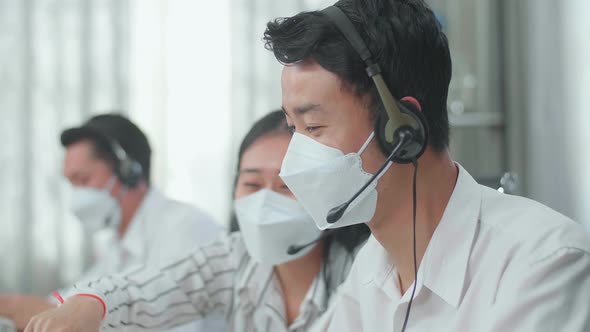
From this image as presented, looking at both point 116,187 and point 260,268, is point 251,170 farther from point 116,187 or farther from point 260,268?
point 116,187

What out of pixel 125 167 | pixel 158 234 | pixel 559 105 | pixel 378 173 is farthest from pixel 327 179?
pixel 559 105

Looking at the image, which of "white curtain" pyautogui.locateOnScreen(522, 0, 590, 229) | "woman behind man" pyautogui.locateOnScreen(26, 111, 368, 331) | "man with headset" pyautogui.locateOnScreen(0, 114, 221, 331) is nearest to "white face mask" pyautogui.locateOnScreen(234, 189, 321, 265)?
"woman behind man" pyautogui.locateOnScreen(26, 111, 368, 331)

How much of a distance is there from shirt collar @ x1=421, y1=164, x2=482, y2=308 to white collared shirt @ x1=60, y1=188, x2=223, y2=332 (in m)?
1.03

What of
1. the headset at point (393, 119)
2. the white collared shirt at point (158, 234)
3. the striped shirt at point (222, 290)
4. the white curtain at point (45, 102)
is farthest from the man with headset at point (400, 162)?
the white curtain at point (45, 102)

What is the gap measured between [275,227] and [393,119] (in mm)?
545

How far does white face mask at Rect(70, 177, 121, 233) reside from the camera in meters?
2.30

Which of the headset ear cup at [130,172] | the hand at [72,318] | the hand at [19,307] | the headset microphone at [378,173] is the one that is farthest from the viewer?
the headset ear cup at [130,172]

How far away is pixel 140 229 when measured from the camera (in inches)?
86.4

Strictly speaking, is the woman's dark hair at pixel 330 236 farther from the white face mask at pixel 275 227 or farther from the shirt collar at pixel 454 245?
the shirt collar at pixel 454 245

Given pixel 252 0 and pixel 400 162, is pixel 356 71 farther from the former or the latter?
pixel 252 0

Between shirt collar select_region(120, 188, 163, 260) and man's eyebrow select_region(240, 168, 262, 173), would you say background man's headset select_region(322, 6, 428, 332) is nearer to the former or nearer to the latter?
man's eyebrow select_region(240, 168, 262, 173)

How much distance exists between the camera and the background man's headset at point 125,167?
2283mm

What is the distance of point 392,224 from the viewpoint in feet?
3.32

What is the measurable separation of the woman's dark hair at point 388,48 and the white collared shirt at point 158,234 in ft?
3.43
